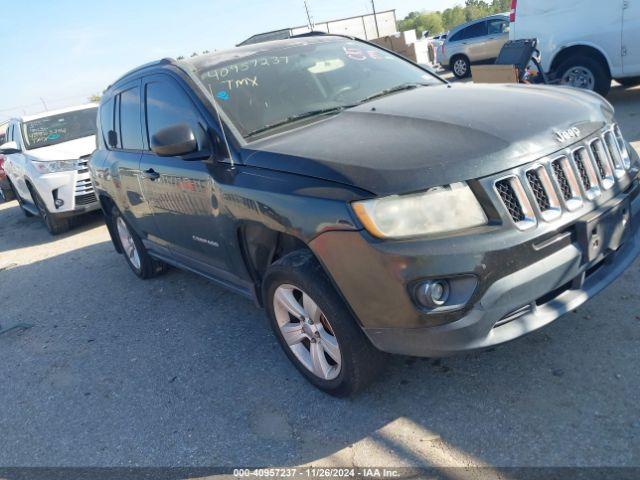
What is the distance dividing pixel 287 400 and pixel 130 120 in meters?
2.74

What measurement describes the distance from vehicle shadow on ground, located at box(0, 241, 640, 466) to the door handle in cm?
118

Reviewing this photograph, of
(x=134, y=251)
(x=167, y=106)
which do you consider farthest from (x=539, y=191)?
(x=134, y=251)

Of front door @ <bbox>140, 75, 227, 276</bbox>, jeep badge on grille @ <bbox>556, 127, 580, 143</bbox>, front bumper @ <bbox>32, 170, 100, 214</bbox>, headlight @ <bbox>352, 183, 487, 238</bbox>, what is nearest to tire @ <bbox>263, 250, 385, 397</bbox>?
headlight @ <bbox>352, 183, 487, 238</bbox>

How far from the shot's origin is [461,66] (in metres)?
17.0

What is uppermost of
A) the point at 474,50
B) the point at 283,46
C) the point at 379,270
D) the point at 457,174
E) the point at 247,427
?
the point at 283,46

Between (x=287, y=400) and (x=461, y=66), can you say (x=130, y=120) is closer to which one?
(x=287, y=400)

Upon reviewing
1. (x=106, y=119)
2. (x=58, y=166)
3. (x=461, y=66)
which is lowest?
(x=461, y=66)

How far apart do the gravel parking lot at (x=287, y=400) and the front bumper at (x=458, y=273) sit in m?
0.47

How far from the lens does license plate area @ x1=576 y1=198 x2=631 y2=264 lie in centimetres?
253

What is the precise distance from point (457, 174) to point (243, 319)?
239cm

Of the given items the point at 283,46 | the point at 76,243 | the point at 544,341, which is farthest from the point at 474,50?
the point at 544,341

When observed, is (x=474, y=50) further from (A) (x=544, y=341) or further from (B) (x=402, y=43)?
(A) (x=544, y=341)

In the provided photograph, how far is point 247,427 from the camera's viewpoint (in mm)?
2996

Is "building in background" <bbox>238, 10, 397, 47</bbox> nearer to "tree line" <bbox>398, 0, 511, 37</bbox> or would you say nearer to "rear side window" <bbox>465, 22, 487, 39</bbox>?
"rear side window" <bbox>465, 22, 487, 39</bbox>
